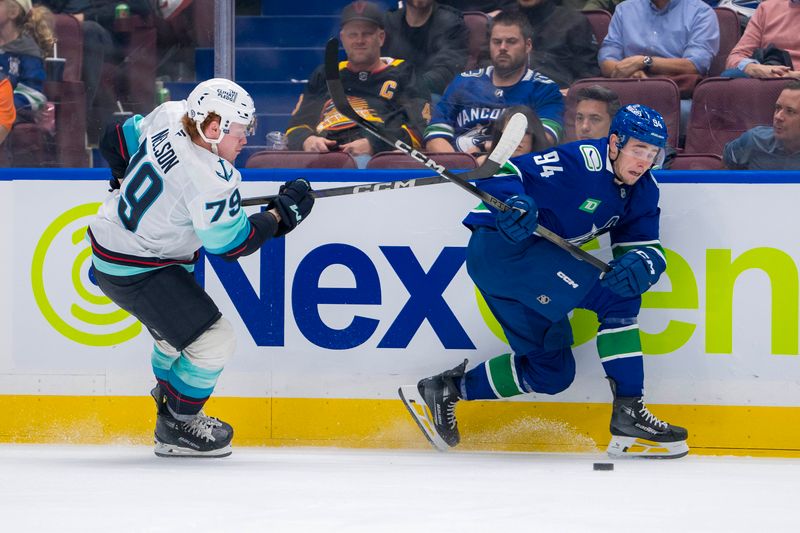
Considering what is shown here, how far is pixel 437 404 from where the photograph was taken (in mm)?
3529

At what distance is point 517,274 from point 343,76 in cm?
90

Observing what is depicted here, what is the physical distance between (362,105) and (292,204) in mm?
600

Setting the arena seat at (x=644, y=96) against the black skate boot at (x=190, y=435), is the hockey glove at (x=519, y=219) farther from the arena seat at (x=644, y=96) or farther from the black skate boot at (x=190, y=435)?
the black skate boot at (x=190, y=435)

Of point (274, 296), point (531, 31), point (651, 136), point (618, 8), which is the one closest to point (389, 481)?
point (274, 296)

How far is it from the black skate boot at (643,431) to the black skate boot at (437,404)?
48 centimetres

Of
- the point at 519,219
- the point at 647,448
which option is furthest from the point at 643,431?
the point at 519,219

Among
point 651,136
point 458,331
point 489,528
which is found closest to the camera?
point 489,528

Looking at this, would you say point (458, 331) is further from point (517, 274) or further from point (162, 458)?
point (162, 458)

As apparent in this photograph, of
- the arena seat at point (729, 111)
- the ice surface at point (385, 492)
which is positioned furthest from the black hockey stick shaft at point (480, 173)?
the ice surface at point (385, 492)

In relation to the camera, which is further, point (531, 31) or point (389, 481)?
point (531, 31)

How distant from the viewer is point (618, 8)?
3781 millimetres

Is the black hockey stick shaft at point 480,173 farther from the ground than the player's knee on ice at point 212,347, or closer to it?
farther from the ground

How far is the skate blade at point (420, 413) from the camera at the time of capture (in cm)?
358

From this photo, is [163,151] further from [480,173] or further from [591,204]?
[591,204]
